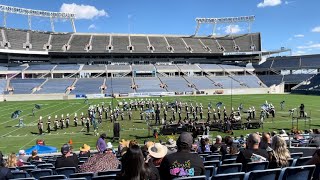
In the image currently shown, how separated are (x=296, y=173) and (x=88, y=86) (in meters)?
62.1

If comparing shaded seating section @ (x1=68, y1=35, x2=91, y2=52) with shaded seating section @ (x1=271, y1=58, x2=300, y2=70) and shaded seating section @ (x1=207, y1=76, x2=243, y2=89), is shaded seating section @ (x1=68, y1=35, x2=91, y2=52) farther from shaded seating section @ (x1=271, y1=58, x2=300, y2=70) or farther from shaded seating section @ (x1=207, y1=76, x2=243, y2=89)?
shaded seating section @ (x1=271, y1=58, x2=300, y2=70)

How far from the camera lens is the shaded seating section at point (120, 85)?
2505 inches

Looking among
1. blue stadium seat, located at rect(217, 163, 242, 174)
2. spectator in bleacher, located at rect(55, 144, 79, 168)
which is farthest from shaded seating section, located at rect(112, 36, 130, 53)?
blue stadium seat, located at rect(217, 163, 242, 174)

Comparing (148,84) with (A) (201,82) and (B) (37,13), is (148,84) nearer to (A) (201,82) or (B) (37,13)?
(A) (201,82)

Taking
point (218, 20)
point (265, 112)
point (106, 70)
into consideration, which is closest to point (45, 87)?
point (106, 70)

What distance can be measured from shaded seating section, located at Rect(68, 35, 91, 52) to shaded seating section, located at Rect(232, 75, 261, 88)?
36651mm

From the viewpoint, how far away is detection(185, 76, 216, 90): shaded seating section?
6838 centimetres

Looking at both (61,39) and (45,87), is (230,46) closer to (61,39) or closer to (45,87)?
(61,39)

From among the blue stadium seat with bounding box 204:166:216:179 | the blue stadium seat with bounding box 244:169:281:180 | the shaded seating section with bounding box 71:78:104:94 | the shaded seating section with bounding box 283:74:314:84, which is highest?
the shaded seating section with bounding box 283:74:314:84

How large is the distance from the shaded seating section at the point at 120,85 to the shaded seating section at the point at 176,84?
7.23 m

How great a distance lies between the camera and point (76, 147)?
732 inches

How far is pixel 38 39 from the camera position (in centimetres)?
8475

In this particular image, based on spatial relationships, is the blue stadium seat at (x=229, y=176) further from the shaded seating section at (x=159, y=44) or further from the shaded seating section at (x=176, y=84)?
the shaded seating section at (x=159, y=44)

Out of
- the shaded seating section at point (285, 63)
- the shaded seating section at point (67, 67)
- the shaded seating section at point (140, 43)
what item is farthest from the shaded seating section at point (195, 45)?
the shaded seating section at point (67, 67)
